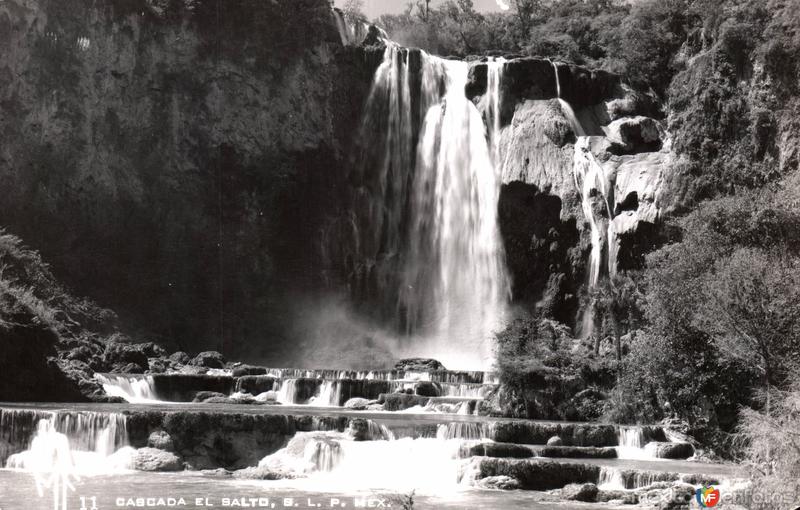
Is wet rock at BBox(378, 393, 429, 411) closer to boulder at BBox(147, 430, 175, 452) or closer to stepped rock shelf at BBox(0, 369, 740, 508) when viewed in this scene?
stepped rock shelf at BBox(0, 369, 740, 508)

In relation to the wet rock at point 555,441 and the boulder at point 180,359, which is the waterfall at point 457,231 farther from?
the wet rock at point 555,441

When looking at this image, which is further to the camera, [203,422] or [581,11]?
[581,11]

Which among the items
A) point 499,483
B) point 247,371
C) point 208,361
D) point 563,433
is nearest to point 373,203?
point 208,361

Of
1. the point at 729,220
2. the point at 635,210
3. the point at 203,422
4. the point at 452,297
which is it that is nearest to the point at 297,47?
the point at 452,297

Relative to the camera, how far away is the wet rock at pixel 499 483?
2420cm

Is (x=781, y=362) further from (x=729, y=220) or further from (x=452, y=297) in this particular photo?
(x=452, y=297)

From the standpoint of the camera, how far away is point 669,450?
29.2m

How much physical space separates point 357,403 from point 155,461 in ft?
38.2

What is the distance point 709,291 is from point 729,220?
22.2 ft

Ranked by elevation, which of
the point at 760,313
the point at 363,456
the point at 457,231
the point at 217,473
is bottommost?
the point at 217,473

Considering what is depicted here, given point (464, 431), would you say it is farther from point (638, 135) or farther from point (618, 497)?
point (638, 135)

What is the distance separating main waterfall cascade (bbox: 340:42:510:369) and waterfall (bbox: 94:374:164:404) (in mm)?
19926

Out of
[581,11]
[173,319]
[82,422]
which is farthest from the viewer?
[581,11]

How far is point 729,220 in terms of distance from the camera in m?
36.0
